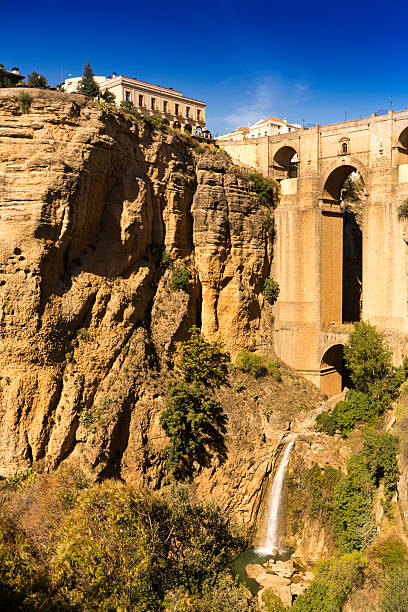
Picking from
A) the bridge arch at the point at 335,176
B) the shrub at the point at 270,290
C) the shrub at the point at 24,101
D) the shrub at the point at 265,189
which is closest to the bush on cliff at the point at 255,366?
the shrub at the point at 270,290

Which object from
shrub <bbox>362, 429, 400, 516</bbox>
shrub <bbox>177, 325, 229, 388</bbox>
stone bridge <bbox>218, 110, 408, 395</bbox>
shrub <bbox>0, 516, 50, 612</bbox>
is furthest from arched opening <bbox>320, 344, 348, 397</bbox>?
shrub <bbox>0, 516, 50, 612</bbox>

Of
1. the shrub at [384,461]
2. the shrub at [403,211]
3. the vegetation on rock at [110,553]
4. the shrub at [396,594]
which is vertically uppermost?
the shrub at [403,211]

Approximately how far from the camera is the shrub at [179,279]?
28.9 metres

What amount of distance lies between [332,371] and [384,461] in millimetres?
10176

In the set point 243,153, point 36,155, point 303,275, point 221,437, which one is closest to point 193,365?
point 221,437

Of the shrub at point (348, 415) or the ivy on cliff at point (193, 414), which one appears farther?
the shrub at point (348, 415)

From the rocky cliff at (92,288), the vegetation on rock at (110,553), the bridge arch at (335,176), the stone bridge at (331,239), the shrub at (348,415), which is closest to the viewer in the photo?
the vegetation on rock at (110,553)

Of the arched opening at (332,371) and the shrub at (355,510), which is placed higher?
the arched opening at (332,371)

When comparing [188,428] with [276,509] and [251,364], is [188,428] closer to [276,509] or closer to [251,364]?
[276,509]

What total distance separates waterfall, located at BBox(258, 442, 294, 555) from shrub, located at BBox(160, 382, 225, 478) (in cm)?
283

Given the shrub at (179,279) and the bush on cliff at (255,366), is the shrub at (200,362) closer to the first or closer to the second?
the bush on cliff at (255,366)

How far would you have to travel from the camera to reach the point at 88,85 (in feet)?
114

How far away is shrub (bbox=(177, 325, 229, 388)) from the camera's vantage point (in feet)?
91.8

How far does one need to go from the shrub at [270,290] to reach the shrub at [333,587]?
15565 mm
